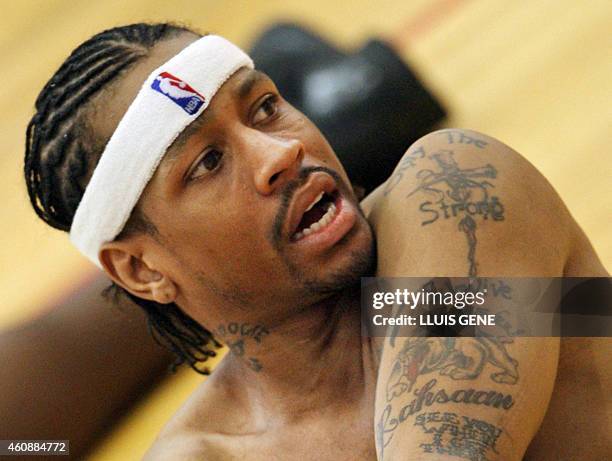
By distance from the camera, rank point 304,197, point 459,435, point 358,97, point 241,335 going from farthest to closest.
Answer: point 358,97 → point 241,335 → point 304,197 → point 459,435

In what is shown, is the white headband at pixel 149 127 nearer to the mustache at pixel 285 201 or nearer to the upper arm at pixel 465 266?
the mustache at pixel 285 201

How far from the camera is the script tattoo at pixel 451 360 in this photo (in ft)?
3.69

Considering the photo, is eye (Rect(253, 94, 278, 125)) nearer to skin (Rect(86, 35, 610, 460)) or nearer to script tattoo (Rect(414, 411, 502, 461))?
skin (Rect(86, 35, 610, 460))

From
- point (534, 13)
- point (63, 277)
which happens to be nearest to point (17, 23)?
point (63, 277)

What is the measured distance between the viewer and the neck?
4.55 ft

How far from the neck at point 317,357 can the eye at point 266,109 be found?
22 centimetres

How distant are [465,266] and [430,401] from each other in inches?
5.6

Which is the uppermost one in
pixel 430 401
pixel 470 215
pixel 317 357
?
pixel 470 215

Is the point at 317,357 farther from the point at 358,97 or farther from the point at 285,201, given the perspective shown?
the point at 358,97

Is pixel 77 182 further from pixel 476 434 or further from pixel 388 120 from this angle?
pixel 388 120

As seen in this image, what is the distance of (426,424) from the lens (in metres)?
1.11

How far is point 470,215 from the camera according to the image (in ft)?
3.98

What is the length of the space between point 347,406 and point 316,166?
0.90ft

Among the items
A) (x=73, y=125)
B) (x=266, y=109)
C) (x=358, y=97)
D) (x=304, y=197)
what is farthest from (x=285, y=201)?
(x=358, y=97)
